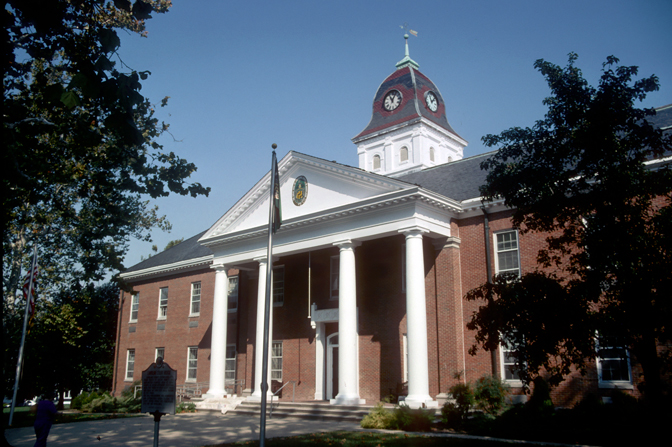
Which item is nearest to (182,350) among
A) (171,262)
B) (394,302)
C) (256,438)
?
(171,262)

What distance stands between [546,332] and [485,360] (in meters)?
10.1

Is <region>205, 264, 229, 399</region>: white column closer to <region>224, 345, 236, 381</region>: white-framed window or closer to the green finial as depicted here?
<region>224, 345, 236, 381</region>: white-framed window

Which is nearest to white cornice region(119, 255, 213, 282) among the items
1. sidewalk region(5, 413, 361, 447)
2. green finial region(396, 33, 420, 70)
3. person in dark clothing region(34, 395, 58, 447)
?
sidewalk region(5, 413, 361, 447)

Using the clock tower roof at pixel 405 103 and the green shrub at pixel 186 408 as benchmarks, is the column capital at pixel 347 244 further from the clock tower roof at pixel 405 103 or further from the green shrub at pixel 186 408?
the clock tower roof at pixel 405 103

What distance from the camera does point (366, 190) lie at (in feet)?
76.3

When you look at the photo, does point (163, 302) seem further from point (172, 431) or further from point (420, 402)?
point (420, 402)

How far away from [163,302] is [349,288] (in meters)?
17.8

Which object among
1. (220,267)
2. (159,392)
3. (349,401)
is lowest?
(349,401)

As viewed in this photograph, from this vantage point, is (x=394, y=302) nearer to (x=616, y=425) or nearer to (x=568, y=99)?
(x=616, y=425)

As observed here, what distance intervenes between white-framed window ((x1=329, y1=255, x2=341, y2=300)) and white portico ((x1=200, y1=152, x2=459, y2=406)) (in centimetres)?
89

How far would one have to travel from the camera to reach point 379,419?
18.1 m

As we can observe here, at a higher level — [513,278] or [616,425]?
[513,278]

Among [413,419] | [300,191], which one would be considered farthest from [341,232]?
[413,419]

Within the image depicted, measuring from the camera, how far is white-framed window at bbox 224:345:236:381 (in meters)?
30.7
